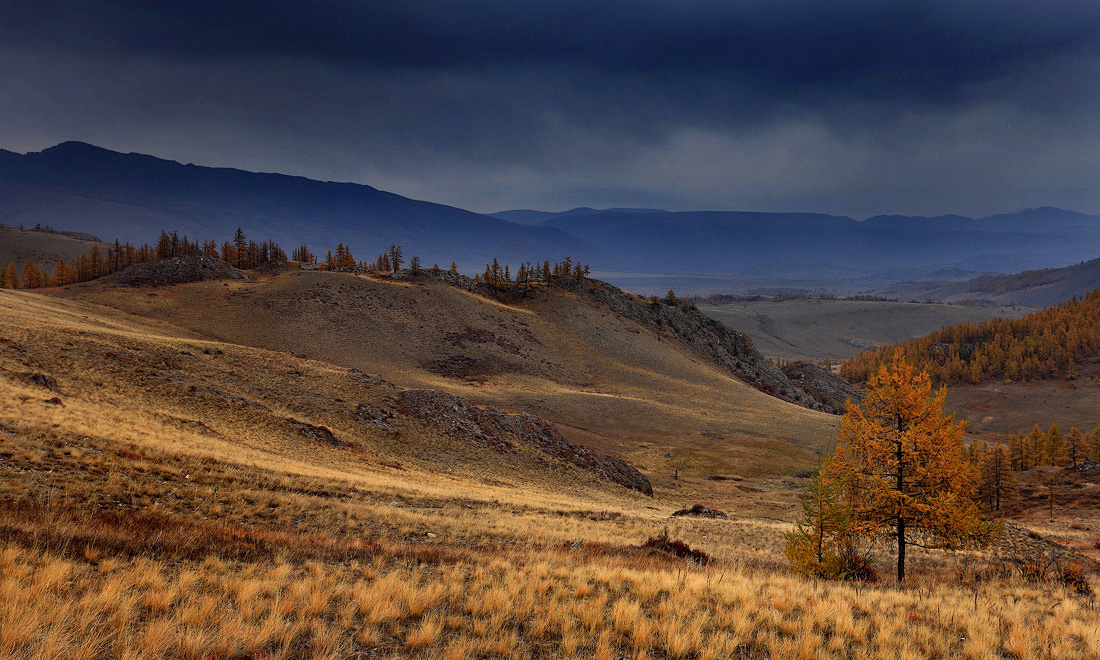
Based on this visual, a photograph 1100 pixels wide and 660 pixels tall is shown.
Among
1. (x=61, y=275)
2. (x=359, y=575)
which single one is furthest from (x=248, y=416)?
(x=61, y=275)

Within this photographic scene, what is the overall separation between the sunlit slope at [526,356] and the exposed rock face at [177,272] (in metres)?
4.76

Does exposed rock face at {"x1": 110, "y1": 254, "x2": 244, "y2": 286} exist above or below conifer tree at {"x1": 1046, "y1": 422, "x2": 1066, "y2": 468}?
above

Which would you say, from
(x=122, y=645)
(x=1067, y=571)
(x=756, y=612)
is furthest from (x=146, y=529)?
(x=1067, y=571)

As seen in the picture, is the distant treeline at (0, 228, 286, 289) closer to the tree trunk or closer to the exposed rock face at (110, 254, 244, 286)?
the exposed rock face at (110, 254, 244, 286)

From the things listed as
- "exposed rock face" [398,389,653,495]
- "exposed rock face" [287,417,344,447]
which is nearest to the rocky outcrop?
"exposed rock face" [398,389,653,495]

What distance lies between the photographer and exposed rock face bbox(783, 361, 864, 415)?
414ft

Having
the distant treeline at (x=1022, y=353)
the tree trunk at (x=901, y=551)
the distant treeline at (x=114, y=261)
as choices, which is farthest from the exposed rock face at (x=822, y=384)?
the distant treeline at (x=114, y=261)

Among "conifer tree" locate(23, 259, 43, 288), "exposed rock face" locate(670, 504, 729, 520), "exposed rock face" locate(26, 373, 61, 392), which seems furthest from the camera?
"conifer tree" locate(23, 259, 43, 288)

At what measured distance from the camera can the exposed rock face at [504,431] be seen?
40.2 metres

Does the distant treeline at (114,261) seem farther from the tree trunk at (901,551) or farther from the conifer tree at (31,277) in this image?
the tree trunk at (901,551)

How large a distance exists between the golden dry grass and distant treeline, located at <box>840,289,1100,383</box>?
172564mm

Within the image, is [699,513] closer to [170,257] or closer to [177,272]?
[177,272]

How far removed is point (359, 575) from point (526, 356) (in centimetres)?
7828

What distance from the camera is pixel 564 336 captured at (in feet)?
327
